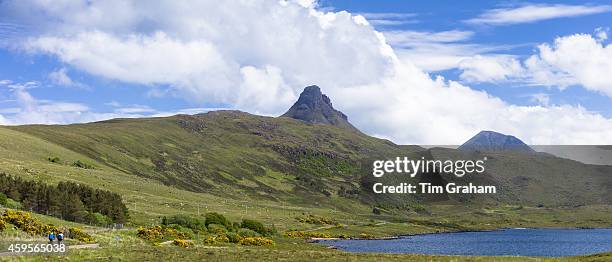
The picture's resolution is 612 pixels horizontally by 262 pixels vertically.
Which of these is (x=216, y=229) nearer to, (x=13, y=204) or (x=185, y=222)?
(x=185, y=222)

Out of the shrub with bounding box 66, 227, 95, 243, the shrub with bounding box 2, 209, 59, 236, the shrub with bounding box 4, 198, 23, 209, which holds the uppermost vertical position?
the shrub with bounding box 4, 198, 23, 209

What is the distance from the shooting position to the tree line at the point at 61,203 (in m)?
111

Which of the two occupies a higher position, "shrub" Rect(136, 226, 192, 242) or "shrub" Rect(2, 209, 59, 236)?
"shrub" Rect(2, 209, 59, 236)

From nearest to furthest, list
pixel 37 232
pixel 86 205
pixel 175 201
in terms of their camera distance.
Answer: pixel 37 232, pixel 86 205, pixel 175 201

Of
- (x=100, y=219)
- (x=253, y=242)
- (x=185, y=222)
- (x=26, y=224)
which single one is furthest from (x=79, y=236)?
(x=185, y=222)

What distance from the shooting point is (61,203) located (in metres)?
113

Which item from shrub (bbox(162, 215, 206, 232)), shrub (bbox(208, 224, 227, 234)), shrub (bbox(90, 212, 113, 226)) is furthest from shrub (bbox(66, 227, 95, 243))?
shrub (bbox(208, 224, 227, 234))

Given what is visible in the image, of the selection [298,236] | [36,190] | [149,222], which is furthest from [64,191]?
[298,236]

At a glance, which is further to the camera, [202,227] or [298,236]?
[298,236]

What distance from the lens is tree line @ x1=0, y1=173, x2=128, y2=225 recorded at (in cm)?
11094

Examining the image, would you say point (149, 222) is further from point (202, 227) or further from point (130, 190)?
point (130, 190)

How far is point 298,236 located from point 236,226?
67.2ft

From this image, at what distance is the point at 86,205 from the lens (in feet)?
403

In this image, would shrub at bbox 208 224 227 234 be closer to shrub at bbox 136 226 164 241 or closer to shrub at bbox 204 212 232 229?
shrub at bbox 204 212 232 229
